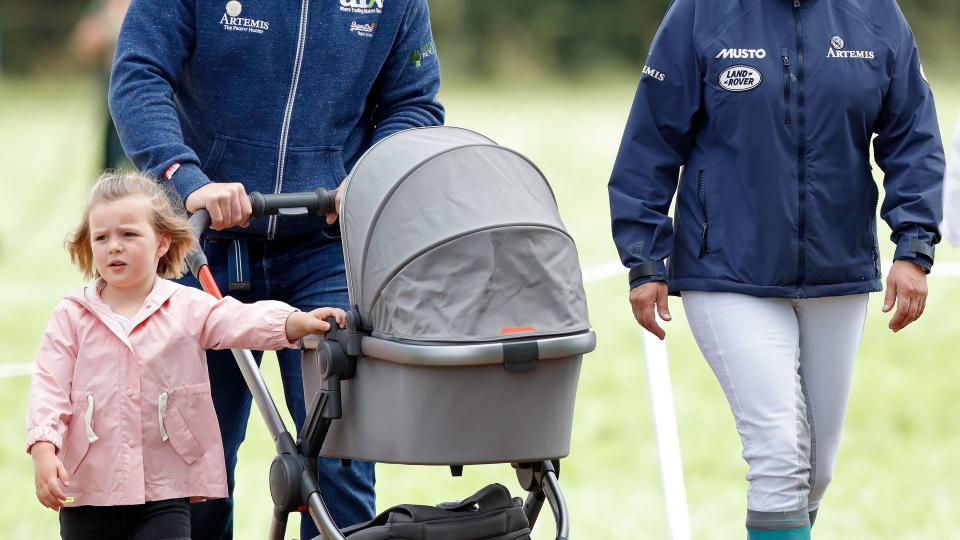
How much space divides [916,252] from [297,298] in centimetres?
148

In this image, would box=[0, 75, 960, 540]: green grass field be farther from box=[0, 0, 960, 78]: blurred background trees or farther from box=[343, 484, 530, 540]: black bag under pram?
box=[0, 0, 960, 78]: blurred background trees

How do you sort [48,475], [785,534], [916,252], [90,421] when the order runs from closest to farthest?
[48,475] → [90,421] → [785,534] → [916,252]

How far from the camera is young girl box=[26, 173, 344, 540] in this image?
3387 mm

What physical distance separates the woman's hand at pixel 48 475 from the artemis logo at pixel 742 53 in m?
1.74

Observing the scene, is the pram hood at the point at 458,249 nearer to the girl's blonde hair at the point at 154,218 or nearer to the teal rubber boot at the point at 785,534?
the girl's blonde hair at the point at 154,218

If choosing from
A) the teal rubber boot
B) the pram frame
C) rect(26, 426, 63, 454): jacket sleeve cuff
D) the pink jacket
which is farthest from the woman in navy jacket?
rect(26, 426, 63, 454): jacket sleeve cuff

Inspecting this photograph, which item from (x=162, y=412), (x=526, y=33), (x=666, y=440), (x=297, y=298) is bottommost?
(x=526, y=33)

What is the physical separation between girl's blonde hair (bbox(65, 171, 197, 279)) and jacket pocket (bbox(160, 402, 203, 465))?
37cm

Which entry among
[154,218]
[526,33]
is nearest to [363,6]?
[154,218]

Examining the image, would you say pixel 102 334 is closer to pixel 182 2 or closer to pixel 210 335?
pixel 210 335

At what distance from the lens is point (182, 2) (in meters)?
3.86

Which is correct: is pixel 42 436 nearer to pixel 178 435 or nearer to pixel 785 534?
pixel 178 435

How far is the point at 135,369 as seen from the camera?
11.2 ft

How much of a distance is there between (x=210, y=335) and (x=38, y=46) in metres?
27.0
